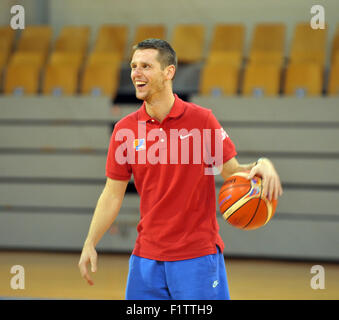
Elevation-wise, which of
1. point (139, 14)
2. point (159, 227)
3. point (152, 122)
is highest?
point (139, 14)

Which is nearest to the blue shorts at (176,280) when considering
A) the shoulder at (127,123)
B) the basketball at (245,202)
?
the basketball at (245,202)

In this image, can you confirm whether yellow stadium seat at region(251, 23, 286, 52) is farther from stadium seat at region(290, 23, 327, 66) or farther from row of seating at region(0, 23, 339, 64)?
stadium seat at region(290, 23, 327, 66)

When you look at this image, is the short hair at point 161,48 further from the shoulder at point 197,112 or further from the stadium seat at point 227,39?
the stadium seat at point 227,39

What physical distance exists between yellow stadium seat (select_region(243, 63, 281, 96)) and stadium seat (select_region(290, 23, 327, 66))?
0.52m

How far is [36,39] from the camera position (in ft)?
26.2

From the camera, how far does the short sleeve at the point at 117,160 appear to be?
2.27m

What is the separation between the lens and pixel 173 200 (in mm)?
2211

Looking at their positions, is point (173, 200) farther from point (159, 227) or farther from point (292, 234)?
point (292, 234)

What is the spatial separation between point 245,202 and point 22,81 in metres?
5.47

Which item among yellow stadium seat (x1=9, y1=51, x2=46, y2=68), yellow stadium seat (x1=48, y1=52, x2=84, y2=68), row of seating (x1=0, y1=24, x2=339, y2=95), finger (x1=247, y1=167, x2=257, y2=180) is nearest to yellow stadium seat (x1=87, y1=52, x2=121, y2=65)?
row of seating (x1=0, y1=24, x2=339, y2=95)

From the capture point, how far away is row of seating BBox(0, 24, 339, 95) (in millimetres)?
6590
